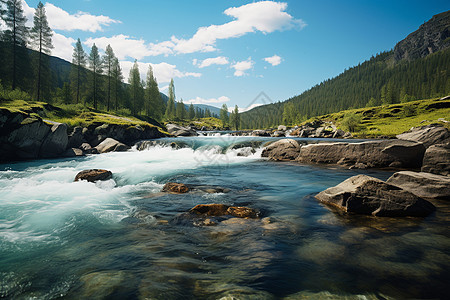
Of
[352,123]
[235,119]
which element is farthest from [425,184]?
[235,119]

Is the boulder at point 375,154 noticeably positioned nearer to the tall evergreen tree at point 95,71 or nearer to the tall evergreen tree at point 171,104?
the tall evergreen tree at point 95,71

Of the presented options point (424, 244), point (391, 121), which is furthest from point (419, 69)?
point (424, 244)

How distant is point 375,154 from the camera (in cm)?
1636

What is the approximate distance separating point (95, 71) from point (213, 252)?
7012 centimetres

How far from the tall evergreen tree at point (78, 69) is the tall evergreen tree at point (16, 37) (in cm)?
1607

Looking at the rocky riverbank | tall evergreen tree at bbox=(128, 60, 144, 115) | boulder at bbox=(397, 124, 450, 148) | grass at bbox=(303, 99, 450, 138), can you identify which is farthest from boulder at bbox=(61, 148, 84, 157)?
grass at bbox=(303, 99, 450, 138)

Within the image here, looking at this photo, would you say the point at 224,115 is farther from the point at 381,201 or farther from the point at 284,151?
the point at 381,201

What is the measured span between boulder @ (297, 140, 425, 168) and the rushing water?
912 centimetres

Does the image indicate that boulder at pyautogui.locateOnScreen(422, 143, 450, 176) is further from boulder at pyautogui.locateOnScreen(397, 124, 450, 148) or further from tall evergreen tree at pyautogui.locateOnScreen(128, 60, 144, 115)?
tall evergreen tree at pyautogui.locateOnScreen(128, 60, 144, 115)

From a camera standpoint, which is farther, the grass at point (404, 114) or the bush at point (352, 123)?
the grass at point (404, 114)

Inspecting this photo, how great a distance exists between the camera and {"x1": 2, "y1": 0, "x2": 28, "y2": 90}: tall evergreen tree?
4069cm

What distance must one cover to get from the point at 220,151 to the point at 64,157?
1986cm

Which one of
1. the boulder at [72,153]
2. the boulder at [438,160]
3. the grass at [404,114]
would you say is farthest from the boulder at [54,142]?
the grass at [404,114]

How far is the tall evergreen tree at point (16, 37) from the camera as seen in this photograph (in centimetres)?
4069
